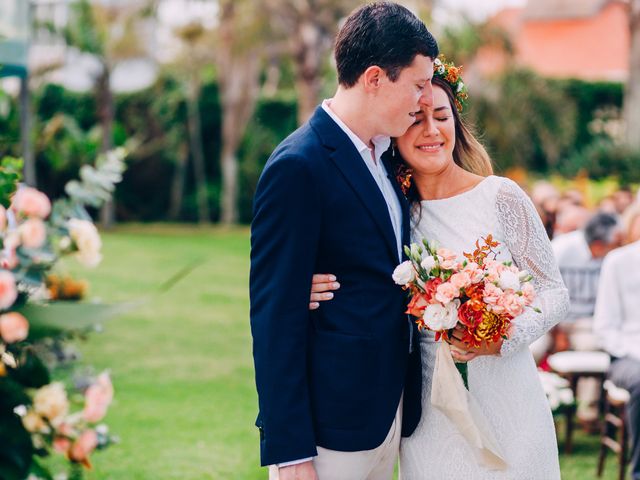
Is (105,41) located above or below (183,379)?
above

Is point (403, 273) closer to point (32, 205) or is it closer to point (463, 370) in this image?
point (463, 370)

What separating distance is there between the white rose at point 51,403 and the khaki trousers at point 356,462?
84 cm

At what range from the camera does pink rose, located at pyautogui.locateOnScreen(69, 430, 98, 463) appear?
201 centimetres

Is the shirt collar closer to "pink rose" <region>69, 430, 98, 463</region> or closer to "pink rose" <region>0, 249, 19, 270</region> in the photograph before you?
"pink rose" <region>0, 249, 19, 270</region>

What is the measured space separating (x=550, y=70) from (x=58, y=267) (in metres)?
43.7

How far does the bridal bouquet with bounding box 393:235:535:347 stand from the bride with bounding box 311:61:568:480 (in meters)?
0.24

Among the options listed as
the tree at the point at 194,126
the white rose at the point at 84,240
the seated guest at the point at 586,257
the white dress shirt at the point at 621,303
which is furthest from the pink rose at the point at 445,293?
the tree at the point at 194,126

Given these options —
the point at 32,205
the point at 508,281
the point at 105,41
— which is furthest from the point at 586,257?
the point at 105,41

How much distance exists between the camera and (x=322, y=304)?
2660 mm

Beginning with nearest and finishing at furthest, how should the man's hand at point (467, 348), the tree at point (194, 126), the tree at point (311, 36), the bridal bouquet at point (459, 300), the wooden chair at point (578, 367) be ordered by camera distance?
1. the bridal bouquet at point (459, 300)
2. the man's hand at point (467, 348)
3. the wooden chair at point (578, 367)
4. the tree at point (311, 36)
5. the tree at point (194, 126)

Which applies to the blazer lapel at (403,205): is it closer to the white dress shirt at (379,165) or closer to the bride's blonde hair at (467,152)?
the white dress shirt at (379,165)

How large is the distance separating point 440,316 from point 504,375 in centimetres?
52

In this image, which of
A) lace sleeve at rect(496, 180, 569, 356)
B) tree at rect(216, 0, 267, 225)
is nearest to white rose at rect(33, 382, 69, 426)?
lace sleeve at rect(496, 180, 569, 356)

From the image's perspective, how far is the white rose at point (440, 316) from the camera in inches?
104
